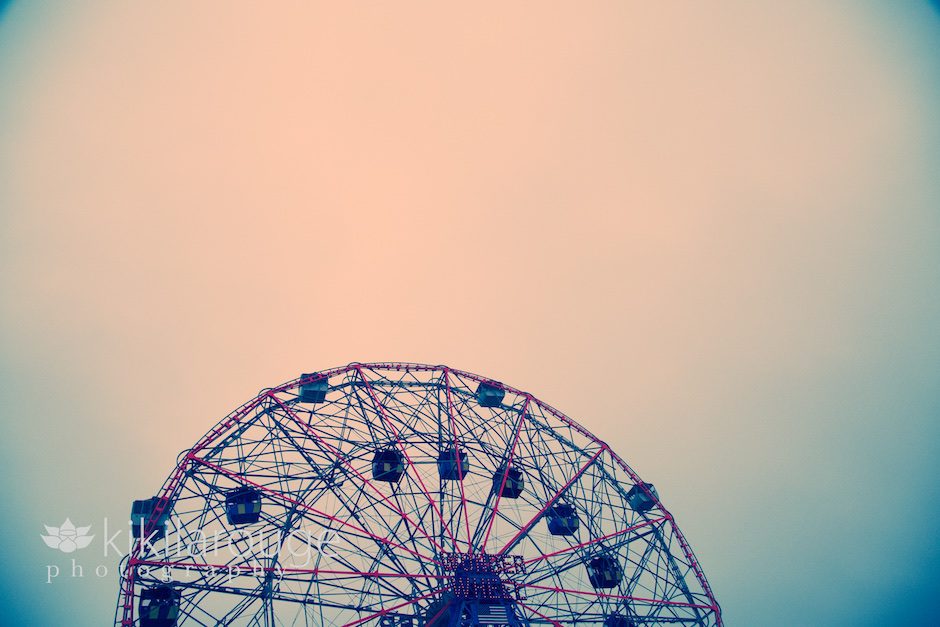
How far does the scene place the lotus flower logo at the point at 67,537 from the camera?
159 ft

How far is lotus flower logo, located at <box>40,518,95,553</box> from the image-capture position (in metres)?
48.4

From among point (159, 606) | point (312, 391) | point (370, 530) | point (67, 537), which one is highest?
point (67, 537)

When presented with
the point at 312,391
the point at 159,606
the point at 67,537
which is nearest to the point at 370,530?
the point at 312,391

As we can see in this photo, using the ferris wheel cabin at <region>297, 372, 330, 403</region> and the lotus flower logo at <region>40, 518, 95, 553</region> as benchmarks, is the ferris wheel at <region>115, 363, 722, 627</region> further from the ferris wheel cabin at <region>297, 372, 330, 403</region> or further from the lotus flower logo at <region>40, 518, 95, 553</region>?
the lotus flower logo at <region>40, 518, 95, 553</region>

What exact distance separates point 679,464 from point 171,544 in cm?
5010

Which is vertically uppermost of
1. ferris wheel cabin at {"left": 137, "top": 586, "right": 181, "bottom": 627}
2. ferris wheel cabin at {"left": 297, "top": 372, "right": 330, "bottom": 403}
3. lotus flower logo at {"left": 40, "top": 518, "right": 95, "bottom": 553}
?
lotus flower logo at {"left": 40, "top": 518, "right": 95, "bottom": 553}

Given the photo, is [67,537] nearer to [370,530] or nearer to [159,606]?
[159,606]

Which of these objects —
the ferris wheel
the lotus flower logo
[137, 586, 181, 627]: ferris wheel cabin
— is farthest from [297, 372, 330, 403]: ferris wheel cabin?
the lotus flower logo

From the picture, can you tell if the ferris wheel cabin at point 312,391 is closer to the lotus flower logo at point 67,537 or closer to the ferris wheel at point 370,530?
the ferris wheel at point 370,530

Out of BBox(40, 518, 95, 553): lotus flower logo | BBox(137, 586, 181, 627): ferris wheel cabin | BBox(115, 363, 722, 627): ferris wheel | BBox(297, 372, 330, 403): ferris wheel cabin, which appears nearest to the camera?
BBox(137, 586, 181, 627): ferris wheel cabin

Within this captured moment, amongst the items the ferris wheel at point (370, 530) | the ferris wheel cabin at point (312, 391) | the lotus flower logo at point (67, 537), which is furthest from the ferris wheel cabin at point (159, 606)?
the lotus flower logo at point (67, 537)

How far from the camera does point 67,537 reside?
4909 cm

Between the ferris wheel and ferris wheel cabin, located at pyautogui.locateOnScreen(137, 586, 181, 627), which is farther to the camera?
the ferris wheel

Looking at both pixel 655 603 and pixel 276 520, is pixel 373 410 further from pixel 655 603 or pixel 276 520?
pixel 655 603
